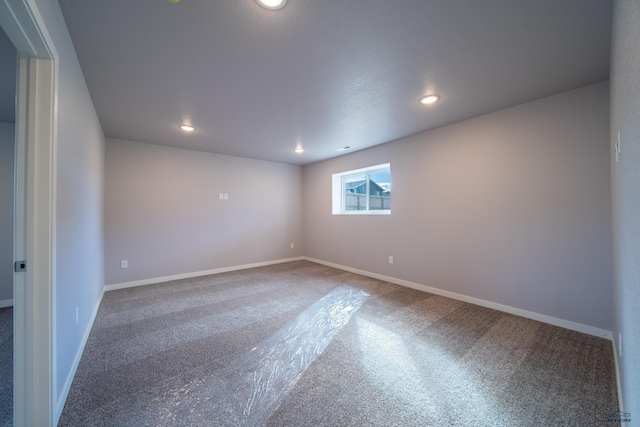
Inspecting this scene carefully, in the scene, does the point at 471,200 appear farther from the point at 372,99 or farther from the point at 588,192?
the point at 372,99

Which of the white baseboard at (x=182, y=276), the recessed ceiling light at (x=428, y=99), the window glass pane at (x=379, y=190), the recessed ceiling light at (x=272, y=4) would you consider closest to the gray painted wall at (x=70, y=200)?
the recessed ceiling light at (x=272, y=4)

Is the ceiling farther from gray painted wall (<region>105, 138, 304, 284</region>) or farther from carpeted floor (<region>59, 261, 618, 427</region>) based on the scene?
carpeted floor (<region>59, 261, 618, 427</region>)

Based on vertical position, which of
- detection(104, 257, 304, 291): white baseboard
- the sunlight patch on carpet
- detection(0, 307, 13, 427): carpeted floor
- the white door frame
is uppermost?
the white door frame

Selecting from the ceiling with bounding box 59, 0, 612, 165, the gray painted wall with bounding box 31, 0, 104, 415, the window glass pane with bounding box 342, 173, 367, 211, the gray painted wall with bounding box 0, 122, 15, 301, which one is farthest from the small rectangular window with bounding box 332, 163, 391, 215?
the gray painted wall with bounding box 0, 122, 15, 301

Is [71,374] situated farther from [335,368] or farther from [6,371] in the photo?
[335,368]

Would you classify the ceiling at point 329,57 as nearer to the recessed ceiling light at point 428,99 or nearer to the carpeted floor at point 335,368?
the recessed ceiling light at point 428,99

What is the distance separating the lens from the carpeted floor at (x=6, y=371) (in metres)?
1.41

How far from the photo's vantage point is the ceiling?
4.68 ft

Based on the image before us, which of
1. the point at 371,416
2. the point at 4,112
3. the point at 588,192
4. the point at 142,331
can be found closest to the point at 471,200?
the point at 588,192

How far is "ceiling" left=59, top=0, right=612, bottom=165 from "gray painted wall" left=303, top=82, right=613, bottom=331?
1.00 ft

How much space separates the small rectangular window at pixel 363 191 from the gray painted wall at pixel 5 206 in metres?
4.65

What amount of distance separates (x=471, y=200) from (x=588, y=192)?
0.99m

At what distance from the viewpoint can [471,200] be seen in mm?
3061

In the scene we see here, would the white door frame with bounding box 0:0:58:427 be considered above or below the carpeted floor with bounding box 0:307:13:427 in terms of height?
above
